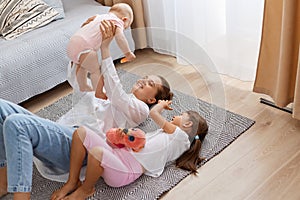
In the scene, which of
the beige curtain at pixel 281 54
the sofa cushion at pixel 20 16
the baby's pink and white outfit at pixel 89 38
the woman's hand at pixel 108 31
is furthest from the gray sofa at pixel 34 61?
the beige curtain at pixel 281 54

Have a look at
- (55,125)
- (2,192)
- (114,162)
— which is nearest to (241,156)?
(114,162)

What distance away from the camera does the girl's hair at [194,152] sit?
6.07ft

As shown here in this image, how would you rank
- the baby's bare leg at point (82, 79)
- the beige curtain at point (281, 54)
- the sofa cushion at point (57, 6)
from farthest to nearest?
1. the sofa cushion at point (57, 6)
2. the beige curtain at point (281, 54)
3. the baby's bare leg at point (82, 79)

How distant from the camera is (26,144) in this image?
5.18 ft

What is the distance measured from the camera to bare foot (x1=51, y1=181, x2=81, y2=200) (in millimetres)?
1739

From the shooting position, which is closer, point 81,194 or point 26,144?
point 26,144

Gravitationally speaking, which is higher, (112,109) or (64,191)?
(112,109)

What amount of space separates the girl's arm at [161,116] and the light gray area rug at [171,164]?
0.02 metres

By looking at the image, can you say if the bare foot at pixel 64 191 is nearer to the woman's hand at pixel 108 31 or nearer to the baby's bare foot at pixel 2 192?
the baby's bare foot at pixel 2 192

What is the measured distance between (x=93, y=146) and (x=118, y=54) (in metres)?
0.40

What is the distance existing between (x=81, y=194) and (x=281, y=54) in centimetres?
108

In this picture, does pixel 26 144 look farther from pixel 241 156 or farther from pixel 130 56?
pixel 241 156

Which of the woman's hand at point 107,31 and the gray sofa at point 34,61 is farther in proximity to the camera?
the gray sofa at point 34,61

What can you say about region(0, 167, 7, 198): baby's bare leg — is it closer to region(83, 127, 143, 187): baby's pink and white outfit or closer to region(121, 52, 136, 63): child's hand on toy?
region(83, 127, 143, 187): baby's pink and white outfit
